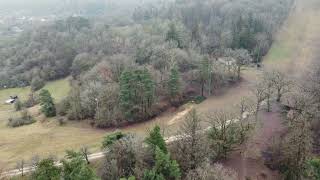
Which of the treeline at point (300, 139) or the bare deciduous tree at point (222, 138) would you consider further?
the bare deciduous tree at point (222, 138)

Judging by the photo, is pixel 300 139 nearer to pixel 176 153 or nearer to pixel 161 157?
pixel 176 153

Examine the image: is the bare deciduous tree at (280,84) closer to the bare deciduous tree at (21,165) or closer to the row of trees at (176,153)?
the row of trees at (176,153)

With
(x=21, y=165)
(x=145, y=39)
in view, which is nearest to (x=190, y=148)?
(x=21, y=165)

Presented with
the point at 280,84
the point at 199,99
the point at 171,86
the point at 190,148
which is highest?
the point at 280,84

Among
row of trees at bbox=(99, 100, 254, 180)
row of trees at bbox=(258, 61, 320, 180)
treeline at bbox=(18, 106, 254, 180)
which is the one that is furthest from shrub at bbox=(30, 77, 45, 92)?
row of trees at bbox=(258, 61, 320, 180)

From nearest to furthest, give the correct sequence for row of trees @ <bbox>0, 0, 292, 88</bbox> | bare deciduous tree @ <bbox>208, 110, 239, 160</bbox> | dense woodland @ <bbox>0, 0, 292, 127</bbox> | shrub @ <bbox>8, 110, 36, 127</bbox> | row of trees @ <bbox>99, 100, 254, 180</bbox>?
1. row of trees @ <bbox>99, 100, 254, 180</bbox>
2. bare deciduous tree @ <bbox>208, 110, 239, 160</bbox>
3. dense woodland @ <bbox>0, 0, 292, 127</bbox>
4. shrub @ <bbox>8, 110, 36, 127</bbox>
5. row of trees @ <bbox>0, 0, 292, 88</bbox>

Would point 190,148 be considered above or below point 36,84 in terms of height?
above

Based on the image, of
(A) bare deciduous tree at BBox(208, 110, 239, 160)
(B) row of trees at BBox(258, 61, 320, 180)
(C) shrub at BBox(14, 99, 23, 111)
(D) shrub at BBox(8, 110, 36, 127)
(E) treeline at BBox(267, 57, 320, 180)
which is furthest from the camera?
(C) shrub at BBox(14, 99, 23, 111)

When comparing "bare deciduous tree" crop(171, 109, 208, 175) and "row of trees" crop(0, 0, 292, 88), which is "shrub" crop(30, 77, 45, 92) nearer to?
"row of trees" crop(0, 0, 292, 88)

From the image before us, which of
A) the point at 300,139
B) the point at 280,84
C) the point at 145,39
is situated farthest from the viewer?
the point at 145,39

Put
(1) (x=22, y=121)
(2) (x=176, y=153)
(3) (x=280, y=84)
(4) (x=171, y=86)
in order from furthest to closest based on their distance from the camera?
(1) (x=22, y=121), (4) (x=171, y=86), (3) (x=280, y=84), (2) (x=176, y=153)

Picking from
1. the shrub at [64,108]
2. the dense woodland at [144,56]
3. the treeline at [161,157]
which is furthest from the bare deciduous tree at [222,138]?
the shrub at [64,108]
